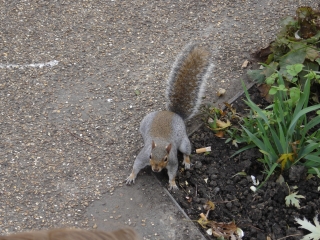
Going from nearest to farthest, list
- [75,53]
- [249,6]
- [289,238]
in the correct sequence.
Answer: [289,238]
[75,53]
[249,6]

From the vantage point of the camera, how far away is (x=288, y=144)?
2.76 meters

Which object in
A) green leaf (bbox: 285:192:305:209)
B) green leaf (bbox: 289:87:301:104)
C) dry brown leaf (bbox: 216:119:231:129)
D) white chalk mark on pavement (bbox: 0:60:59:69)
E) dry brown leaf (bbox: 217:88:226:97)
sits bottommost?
green leaf (bbox: 285:192:305:209)

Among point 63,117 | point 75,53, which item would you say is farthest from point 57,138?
point 75,53

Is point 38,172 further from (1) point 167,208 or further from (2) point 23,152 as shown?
(1) point 167,208

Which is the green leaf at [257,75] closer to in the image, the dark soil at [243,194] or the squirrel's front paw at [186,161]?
the dark soil at [243,194]

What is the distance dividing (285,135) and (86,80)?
4.28 ft

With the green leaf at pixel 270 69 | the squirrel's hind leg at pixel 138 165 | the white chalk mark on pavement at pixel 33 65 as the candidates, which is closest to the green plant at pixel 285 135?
the green leaf at pixel 270 69

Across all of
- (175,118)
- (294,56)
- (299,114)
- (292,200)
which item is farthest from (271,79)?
(292,200)

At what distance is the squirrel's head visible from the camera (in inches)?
109

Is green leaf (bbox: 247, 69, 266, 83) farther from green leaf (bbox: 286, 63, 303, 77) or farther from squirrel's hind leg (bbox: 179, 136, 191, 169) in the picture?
squirrel's hind leg (bbox: 179, 136, 191, 169)

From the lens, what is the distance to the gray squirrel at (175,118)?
285 cm

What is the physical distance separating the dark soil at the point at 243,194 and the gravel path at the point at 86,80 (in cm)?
40

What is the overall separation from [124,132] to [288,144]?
3.10 ft

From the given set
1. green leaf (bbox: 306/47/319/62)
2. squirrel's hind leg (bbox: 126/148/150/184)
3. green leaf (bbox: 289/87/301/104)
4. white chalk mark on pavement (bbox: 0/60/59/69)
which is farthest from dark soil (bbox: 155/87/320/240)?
white chalk mark on pavement (bbox: 0/60/59/69)
